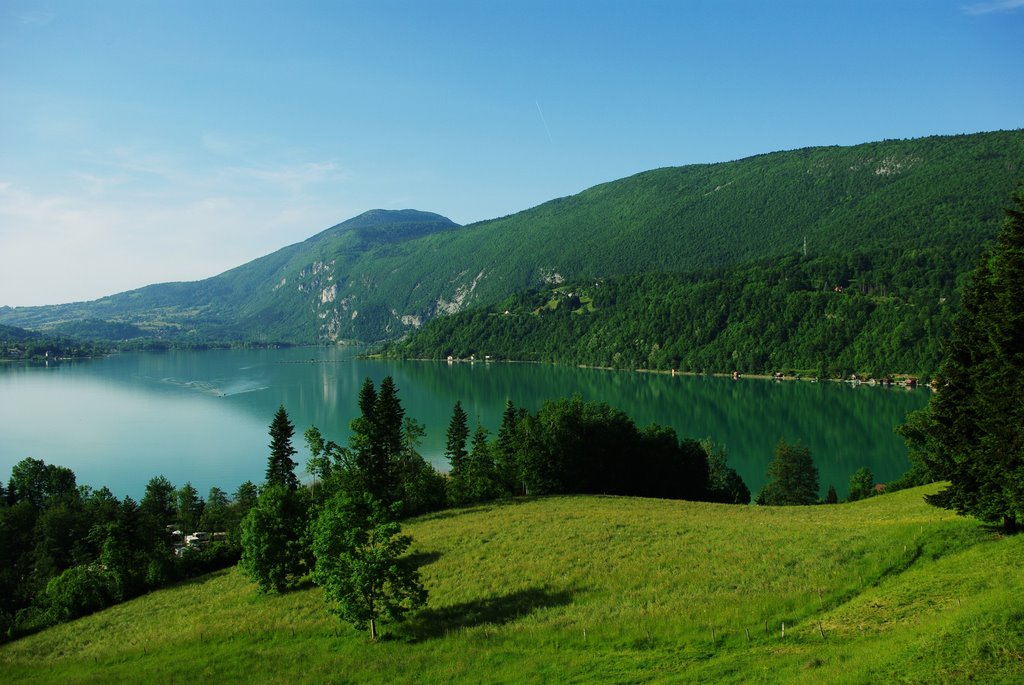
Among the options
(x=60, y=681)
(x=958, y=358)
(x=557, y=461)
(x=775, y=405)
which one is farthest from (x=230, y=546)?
(x=775, y=405)

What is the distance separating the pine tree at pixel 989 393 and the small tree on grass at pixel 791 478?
136ft

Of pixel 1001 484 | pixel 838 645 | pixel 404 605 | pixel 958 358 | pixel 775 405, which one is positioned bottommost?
pixel 775 405

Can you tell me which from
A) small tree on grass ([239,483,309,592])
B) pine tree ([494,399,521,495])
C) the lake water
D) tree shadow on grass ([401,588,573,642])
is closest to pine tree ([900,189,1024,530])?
tree shadow on grass ([401,588,573,642])

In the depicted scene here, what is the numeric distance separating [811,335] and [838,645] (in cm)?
19728

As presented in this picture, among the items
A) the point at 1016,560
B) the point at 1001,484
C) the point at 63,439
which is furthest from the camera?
the point at 63,439

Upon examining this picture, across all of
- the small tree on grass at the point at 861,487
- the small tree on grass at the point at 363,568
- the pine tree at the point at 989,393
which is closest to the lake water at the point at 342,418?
the small tree on grass at the point at 861,487

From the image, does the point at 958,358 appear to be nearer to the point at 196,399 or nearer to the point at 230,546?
the point at 230,546

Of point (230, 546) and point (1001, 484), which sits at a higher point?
point (1001, 484)

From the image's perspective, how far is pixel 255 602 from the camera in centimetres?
3247

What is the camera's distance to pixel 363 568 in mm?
24688

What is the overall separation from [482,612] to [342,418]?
112 m

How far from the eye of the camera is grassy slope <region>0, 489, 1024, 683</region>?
15781 mm

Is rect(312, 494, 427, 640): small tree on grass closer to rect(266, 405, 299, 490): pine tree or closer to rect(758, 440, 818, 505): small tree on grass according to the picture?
rect(266, 405, 299, 490): pine tree

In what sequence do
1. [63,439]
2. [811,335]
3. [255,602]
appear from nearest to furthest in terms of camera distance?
1. [255,602]
2. [63,439]
3. [811,335]
